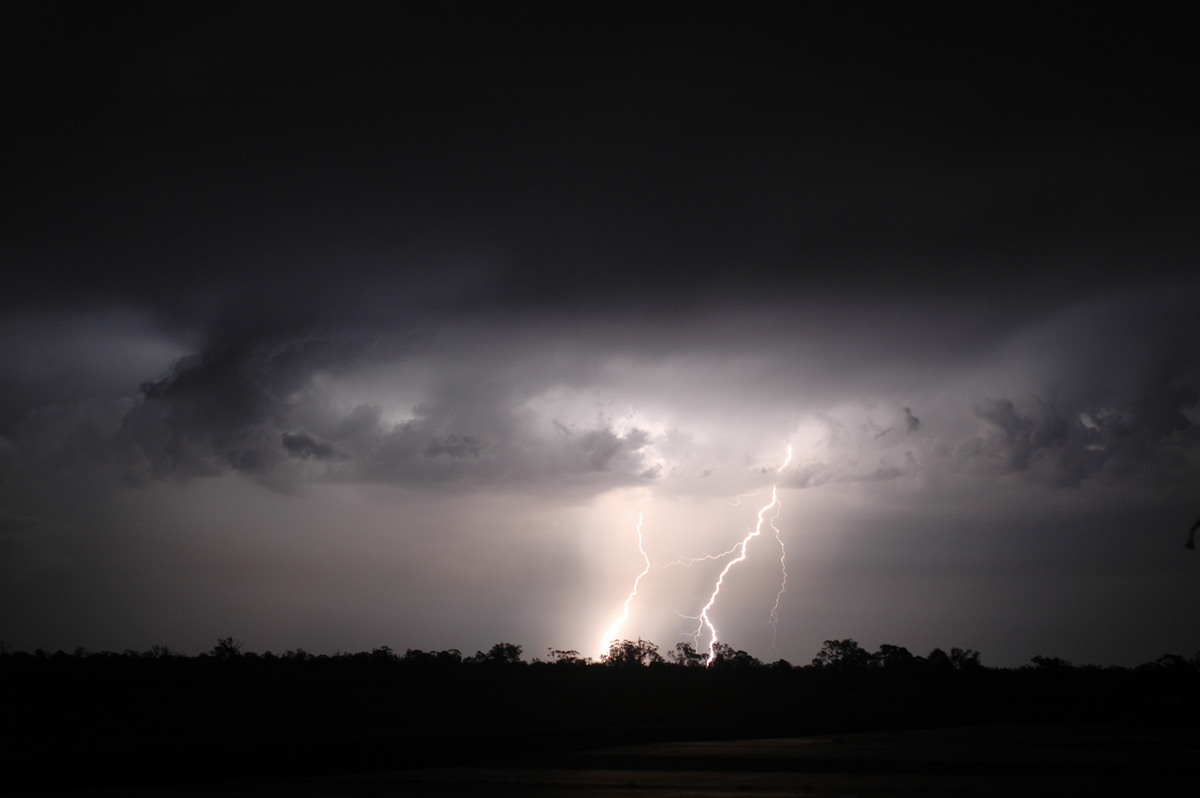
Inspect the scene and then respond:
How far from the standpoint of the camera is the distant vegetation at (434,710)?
27156 mm

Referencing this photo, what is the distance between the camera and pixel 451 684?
70.3 metres

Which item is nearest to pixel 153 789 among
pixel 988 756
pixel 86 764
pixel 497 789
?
pixel 86 764

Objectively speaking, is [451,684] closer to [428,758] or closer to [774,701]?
[774,701]

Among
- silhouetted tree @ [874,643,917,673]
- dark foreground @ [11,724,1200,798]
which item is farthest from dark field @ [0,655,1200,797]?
silhouetted tree @ [874,643,917,673]

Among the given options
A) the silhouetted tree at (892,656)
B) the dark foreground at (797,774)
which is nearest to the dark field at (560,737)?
the dark foreground at (797,774)

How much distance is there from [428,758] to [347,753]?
2913mm

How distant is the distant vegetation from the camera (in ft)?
89.1

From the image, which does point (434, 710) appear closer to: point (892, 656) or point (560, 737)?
point (560, 737)

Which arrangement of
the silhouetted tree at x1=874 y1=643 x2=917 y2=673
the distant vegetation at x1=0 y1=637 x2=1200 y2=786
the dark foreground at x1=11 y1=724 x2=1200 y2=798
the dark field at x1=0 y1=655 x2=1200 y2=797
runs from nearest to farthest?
the dark foreground at x1=11 y1=724 x2=1200 y2=798
the dark field at x1=0 y1=655 x2=1200 y2=797
the distant vegetation at x1=0 y1=637 x2=1200 y2=786
the silhouetted tree at x1=874 y1=643 x2=917 y2=673

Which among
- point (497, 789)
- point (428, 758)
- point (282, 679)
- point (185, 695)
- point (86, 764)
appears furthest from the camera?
point (282, 679)

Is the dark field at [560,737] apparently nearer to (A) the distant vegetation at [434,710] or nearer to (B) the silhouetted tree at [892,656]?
(A) the distant vegetation at [434,710]

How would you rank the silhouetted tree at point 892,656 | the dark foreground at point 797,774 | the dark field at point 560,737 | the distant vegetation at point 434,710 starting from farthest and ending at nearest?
the silhouetted tree at point 892,656
the distant vegetation at point 434,710
the dark field at point 560,737
the dark foreground at point 797,774

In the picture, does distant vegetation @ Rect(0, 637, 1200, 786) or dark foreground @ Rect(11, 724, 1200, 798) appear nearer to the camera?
dark foreground @ Rect(11, 724, 1200, 798)

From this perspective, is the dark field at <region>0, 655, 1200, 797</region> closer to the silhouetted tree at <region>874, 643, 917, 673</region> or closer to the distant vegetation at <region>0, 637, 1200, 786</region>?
the distant vegetation at <region>0, 637, 1200, 786</region>
